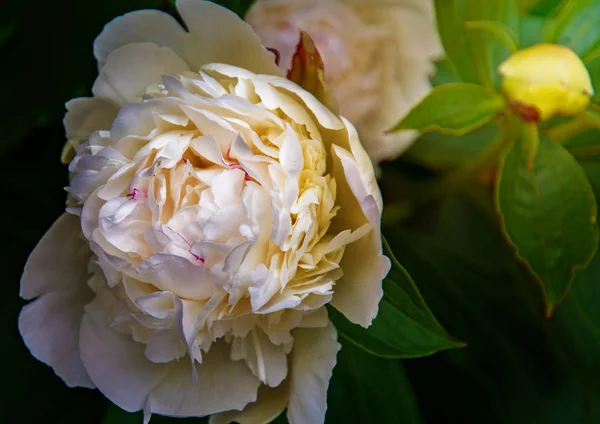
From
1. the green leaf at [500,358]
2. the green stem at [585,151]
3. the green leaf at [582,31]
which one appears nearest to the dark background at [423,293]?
the green leaf at [500,358]

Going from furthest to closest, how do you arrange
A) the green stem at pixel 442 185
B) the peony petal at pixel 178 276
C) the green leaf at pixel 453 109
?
the green stem at pixel 442 185, the green leaf at pixel 453 109, the peony petal at pixel 178 276

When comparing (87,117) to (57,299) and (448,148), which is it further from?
(448,148)

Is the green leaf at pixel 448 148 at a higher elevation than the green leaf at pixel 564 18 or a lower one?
lower

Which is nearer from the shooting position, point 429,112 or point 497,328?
point 429,112

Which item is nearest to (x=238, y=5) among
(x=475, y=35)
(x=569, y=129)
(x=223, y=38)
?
(x=223, y=38)

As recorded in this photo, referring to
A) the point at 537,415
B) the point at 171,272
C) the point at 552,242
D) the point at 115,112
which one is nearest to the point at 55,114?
the point at 115,112

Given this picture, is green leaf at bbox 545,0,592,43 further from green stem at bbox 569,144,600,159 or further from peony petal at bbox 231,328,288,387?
peony petal at bbox 231,328,288,387

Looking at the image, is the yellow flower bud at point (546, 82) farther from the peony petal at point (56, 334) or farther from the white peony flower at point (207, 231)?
the peony petal at point (56, 334)

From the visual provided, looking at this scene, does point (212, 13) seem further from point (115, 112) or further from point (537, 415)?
point (537, 415)
